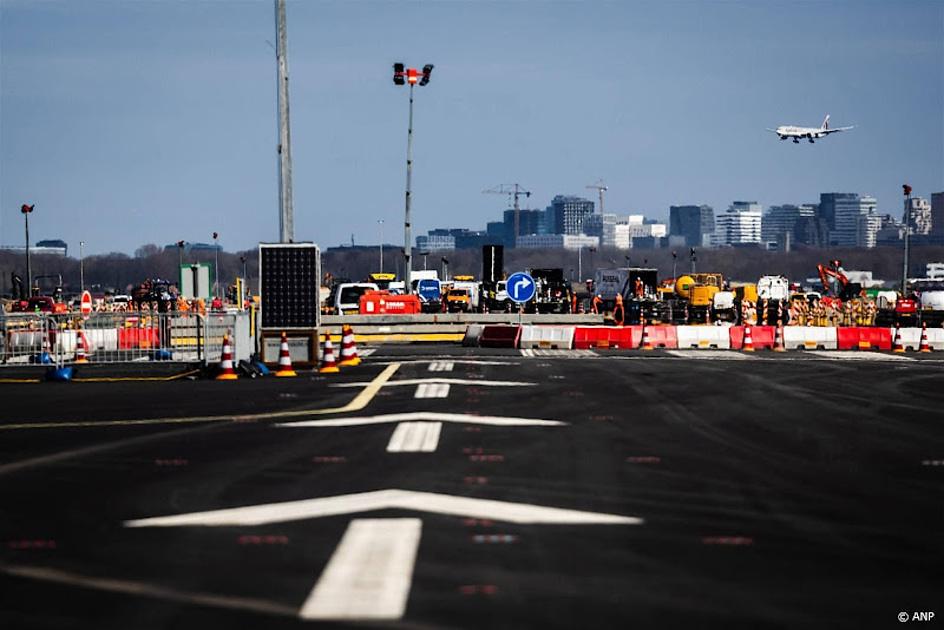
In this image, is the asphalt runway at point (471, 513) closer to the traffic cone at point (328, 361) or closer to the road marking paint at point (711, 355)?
the traffic cone at point (328, 361)

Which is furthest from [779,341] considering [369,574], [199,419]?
[369,574]

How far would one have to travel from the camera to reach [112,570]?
27.7 feet

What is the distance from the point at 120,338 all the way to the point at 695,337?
18.9 meters

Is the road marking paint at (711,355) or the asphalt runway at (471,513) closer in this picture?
the asphalt runway at (471,513)

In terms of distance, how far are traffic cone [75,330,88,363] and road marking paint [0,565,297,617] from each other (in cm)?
2029

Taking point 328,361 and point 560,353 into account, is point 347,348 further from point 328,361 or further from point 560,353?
point 560,353

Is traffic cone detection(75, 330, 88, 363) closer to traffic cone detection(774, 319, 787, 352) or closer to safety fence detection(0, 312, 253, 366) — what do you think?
safety fence detection(0, 312, 253, 366)

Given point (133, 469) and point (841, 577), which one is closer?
point (841, 577)

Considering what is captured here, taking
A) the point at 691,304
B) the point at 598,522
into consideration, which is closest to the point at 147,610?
the point at 598,522

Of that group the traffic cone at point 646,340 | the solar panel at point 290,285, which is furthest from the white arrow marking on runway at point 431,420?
the traffic cone at point 646,340

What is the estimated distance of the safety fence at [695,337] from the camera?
40938 mm

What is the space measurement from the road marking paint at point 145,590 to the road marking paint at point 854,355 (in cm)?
2885

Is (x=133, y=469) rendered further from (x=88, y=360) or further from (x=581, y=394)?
(x=88, y=360)

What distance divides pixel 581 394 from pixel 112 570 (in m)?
13.9
